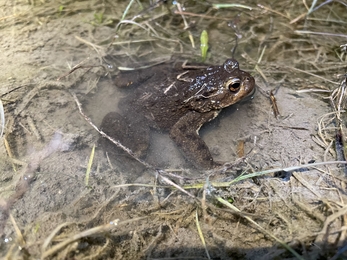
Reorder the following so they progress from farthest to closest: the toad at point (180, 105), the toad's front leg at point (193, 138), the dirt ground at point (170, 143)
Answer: the toad at point (180, 105) < the toad's front leg at point (193, 138) < the dirt ground at point (170, 143)

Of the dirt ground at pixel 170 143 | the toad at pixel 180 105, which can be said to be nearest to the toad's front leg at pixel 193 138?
the toad at pixel 180 105

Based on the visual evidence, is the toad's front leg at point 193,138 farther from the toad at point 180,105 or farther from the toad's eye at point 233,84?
the toad's eye at point 233,84

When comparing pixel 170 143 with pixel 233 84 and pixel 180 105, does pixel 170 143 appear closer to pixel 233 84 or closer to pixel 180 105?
pixel 180 105

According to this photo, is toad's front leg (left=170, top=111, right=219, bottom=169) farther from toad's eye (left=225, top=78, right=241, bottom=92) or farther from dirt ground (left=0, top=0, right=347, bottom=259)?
toad's eye (left=225, top=78, right=241, bottom=92)

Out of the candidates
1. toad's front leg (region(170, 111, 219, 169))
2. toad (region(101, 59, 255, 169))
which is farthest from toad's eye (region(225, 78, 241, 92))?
toad's front leg (region(170, 111, 219, 169))

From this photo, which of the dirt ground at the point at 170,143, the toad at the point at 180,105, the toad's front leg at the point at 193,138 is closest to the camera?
the dirt ground at the point at 170,143

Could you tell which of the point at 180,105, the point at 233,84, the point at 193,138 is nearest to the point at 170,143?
the point at 193,138
